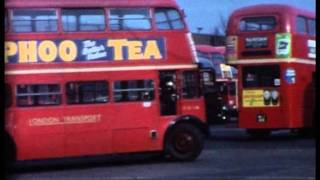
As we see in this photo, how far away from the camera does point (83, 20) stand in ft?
49.1

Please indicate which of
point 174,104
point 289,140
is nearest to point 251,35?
point 289,140

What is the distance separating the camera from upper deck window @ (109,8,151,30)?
15227 mm

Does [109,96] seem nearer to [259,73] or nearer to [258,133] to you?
[259,73]

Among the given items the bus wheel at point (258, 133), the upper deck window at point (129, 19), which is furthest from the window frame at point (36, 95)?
the bus wheel at point (258, 133)

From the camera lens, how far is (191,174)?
13203 millimetres

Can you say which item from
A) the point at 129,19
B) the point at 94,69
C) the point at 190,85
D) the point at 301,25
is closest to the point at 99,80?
the point at 94,69

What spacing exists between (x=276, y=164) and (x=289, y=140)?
6820 millimetres

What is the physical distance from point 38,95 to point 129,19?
8.00 feet

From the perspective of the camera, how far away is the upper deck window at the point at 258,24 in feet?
68.5

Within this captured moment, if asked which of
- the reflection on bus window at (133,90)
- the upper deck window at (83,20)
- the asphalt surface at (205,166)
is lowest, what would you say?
the asphalt surface at (205,166)

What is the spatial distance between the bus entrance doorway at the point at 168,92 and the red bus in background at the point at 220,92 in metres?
14.1

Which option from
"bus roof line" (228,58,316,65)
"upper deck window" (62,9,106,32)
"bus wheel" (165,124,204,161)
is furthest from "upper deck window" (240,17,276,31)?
"upper deck window" (62,9,106,32)

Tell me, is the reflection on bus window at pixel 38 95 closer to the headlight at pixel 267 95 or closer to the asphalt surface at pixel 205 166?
the asphalt surface at pixel 205 166

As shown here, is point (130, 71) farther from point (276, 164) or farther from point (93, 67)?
point (276, 164)
